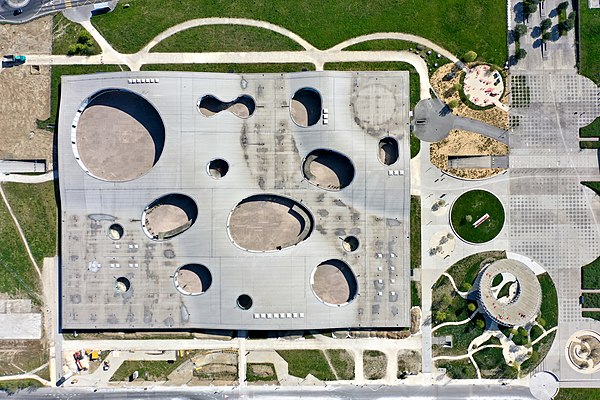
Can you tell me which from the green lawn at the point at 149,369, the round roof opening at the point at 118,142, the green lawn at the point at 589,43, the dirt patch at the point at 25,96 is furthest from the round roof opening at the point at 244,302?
the green lawn at the point at 589,43

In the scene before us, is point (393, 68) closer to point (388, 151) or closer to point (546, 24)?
point (388, 151)

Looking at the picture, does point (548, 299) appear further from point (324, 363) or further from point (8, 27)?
point (8, 27)

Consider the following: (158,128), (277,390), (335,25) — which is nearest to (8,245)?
(158,128)

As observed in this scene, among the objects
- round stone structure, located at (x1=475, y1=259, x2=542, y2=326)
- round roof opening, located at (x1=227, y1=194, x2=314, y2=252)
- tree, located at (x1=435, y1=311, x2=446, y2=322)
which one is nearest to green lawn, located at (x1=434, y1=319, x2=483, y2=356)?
tree, located at (x1=435, y1=311, x2=446, y2=322)

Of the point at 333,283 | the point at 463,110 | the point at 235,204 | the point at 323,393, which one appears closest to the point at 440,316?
the point at 333,283

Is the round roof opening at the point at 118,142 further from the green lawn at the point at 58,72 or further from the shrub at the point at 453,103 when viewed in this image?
the shrub at the point at 453,103

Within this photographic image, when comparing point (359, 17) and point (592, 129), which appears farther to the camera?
point (359, 17)
